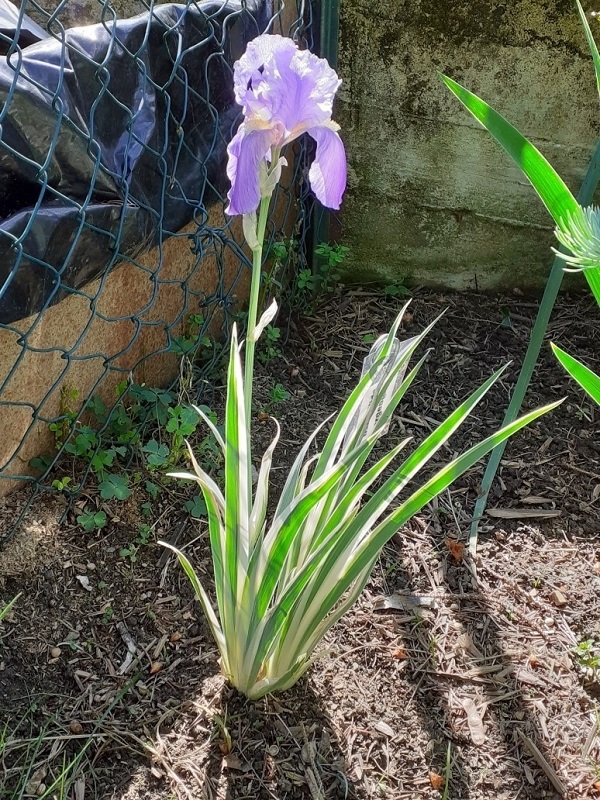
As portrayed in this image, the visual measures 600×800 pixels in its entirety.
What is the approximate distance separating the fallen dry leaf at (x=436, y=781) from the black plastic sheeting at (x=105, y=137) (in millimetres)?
1167

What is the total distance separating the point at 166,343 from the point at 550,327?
1.32m

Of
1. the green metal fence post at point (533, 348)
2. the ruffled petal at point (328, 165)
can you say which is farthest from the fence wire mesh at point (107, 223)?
the green metal fence post at point (533, 348)

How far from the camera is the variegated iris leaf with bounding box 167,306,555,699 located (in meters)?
1.13

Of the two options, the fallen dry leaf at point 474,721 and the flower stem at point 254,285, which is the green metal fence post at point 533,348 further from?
the flower stem at point 254,285

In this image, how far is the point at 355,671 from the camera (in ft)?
4.98

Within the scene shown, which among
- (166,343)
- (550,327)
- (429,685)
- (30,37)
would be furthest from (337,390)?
(30,37)

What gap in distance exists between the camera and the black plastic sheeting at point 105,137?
1.31 meters

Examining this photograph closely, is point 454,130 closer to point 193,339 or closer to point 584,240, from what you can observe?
point 193,339

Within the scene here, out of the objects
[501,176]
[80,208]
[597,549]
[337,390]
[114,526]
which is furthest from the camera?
[501,176]

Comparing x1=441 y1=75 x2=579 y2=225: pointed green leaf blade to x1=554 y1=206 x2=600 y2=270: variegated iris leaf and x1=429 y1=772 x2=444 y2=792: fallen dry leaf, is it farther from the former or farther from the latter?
x1=429 y1=772 x2=444 y2=792: fallen dry leaf

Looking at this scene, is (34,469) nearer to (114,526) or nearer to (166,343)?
(114,526)

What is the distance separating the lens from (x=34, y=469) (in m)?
1.71

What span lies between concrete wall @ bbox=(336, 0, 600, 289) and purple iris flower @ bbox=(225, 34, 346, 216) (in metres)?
1.49

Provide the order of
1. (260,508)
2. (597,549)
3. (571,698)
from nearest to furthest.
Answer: (260,508)
(571,698)
(597,549)
